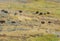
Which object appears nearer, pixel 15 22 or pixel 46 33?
pixel 46 33

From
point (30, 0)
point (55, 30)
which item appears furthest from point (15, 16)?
point (30, 0)

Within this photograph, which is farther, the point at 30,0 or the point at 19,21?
the point at 30,0

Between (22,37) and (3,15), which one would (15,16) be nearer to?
(3,15)

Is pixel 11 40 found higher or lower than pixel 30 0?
higher

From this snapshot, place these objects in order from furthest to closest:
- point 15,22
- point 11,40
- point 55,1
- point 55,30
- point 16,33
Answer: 1. point 55,1
2. point 15,22
3. point 55,30
4. point 16,33
5. point 11,40

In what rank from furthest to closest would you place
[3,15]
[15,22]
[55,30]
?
1. [3,15]
2. [15,22]
3. [55,30]

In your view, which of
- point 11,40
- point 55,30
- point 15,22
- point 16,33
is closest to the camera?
point 11,40

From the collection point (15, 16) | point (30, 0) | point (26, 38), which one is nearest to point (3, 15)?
point (15, 16)

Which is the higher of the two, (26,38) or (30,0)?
(26,38)

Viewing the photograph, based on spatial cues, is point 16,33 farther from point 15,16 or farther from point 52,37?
point 15,16
